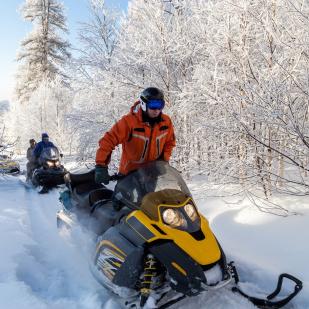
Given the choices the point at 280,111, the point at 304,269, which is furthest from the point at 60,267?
the point at 280,111

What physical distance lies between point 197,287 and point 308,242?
192 cm

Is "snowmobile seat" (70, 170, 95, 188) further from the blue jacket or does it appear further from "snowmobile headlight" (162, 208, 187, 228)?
the blue jacket

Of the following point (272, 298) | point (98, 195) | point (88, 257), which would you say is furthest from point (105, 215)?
point (272, 298)

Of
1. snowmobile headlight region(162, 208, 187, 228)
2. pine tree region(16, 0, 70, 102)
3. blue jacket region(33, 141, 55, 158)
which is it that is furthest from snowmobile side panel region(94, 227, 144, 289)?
pine tree region(16, 0, 70, 102)

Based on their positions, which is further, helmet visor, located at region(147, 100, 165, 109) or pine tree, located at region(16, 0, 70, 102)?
pine tree, located at region(16, 0, 70, 102)

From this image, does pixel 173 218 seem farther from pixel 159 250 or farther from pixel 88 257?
pixel 88 257

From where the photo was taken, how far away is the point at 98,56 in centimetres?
1003

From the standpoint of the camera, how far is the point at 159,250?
99.1 inches

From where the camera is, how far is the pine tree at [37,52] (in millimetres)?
30469

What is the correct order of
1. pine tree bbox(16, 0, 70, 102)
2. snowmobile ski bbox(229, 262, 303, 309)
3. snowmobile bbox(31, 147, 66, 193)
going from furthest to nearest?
pine tree bbox(16, 0, 70, 102) → snowmobile bbox(31, 147, 66, 193) → snowmobile ski bbox(229, 262, 303, 309)

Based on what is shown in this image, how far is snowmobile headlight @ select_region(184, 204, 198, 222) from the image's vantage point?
2.76m

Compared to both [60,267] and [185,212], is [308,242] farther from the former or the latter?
[60,267]

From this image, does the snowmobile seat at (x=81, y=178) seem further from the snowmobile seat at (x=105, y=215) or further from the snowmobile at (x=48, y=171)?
the snowmobile at (x=48, y=171)

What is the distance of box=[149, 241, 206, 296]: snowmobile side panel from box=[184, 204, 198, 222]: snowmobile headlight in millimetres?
322
